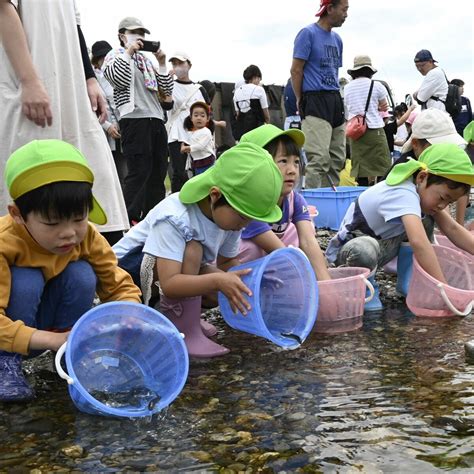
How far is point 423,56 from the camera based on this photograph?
665 centimetres

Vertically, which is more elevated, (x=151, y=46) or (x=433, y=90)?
(x=151, y=46)

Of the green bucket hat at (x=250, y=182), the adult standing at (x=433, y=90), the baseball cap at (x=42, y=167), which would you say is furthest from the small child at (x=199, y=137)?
the baseball cap at (x=42, y=167)

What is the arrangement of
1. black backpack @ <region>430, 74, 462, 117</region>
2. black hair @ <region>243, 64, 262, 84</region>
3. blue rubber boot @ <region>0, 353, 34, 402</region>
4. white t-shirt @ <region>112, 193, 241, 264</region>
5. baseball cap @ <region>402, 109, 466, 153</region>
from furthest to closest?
black hair @ <region>243, 64, 262, 84</region> < black backpack @ <region>430, 74, 462, 117</region> < baseball cap @ <region>402, 109, 466, 153</region> < white t-shirt @ <region>112, 193, 241, 264</region> < blue rubber boot @ <region>0, 353, 34, 402</region>

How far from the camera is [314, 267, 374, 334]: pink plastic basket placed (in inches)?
100

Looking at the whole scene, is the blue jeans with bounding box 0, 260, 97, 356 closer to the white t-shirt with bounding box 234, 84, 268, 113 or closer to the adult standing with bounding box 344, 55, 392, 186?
the adult standing with bounding box 344, 55, 392, 186

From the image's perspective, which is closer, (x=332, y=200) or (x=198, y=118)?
(x=332, y=200)

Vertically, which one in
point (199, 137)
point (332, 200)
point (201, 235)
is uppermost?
point (199, 137)

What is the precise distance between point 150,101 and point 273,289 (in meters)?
2.29

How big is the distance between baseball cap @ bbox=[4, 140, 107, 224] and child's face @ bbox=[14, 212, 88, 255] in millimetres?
82

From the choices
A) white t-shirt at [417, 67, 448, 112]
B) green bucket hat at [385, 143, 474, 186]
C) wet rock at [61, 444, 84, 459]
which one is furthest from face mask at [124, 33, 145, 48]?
wet rock at [61, 444, 84, 459]

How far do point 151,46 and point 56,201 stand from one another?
306 cm

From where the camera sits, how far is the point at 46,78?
7.34ft

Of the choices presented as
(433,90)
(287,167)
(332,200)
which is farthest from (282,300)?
(433,90)

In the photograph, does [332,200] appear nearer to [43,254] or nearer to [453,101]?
[453,101]
